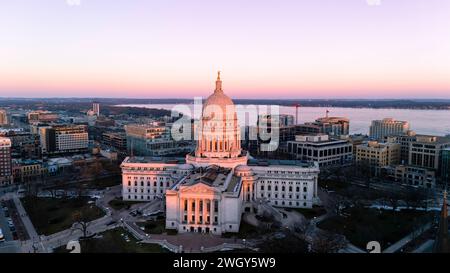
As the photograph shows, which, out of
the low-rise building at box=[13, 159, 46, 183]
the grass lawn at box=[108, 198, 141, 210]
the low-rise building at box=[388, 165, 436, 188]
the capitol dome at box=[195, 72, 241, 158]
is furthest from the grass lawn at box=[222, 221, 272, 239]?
the low-rise building at box=[13, 159, 46, 183]

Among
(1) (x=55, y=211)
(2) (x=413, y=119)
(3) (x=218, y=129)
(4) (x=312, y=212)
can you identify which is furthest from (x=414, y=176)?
(2) (x=413, y=119)

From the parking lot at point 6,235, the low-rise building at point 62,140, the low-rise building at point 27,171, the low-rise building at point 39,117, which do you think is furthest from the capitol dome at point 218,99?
the low-rise building at point 39,117

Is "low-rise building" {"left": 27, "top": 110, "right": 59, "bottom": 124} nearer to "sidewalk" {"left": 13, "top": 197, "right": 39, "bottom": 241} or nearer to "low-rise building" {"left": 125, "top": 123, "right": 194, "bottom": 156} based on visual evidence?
"low-rise building" {"left": 125, "top": 123, "right": 194, "bottom": 156}

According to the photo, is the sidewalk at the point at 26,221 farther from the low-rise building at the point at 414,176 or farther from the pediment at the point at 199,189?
the low-rise building at the point at 414,176
